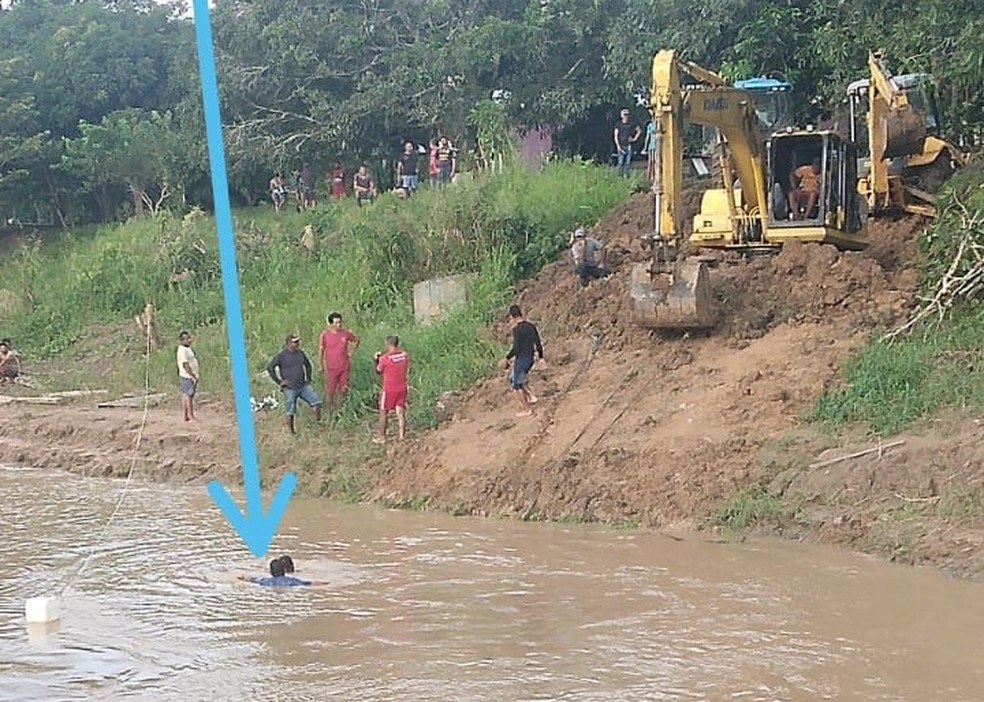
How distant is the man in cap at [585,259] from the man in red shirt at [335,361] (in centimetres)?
353

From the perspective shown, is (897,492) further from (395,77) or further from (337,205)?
(395,77)

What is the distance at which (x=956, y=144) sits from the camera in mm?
22875

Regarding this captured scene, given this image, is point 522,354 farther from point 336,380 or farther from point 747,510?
point 747,510

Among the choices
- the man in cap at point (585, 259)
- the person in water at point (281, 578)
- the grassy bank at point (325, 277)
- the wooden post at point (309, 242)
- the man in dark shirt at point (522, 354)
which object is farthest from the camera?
the wooden post at point (309, 242)

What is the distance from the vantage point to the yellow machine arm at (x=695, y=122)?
16.2 m

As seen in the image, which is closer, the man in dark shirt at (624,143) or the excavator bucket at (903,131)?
the excavator bucket at (903,131)

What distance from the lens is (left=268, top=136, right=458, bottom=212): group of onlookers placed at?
27812 millimetres

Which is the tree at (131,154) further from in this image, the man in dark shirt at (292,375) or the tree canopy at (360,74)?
the man in dark shirt at (292,375)

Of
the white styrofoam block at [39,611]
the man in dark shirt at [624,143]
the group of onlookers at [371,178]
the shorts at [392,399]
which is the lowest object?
the white styrofoam block at [39,611]

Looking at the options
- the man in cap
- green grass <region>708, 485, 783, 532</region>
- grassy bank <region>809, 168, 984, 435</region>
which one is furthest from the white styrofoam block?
the man in cap

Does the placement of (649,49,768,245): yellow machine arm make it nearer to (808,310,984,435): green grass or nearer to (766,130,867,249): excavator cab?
(766,130,867,249): excavator cab

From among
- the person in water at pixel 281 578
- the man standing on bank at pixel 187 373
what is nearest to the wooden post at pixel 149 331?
the man standing on bank at pixel 187 373

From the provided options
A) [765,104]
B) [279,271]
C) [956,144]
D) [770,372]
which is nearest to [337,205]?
[279,271]

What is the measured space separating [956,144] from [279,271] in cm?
1219
